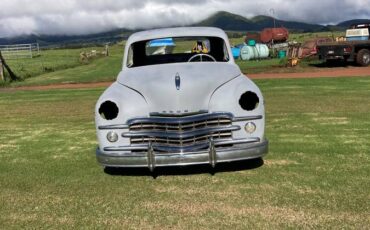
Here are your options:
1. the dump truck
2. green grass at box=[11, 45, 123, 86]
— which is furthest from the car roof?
the dump truck

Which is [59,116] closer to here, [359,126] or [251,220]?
[359,126]

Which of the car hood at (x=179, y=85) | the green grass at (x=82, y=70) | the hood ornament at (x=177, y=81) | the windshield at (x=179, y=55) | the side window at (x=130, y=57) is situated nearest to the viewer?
the car hood at (x=179, y=85)

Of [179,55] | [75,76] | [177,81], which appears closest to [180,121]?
[177,81]

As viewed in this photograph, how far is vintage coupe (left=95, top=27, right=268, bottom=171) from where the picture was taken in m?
5.17

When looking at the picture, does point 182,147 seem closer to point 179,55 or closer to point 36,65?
point 179,55

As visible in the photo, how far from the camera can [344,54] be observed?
77.5 ft

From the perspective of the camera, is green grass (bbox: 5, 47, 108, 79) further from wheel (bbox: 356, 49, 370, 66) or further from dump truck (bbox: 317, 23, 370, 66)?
wheel (bbox: 356, 49, 370, 66)

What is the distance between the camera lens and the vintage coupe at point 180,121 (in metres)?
5.17

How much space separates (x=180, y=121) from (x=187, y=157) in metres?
0.42

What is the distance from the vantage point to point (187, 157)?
5.12 meters

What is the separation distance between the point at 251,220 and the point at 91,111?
803 centimetres

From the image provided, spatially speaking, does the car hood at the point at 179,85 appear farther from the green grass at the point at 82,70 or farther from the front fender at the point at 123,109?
the green grass at the point at 82,70

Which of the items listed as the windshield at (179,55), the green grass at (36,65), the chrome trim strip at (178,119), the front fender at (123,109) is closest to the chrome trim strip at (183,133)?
the chrome trim strip at (178,119)

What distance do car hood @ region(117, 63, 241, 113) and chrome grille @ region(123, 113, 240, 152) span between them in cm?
16
